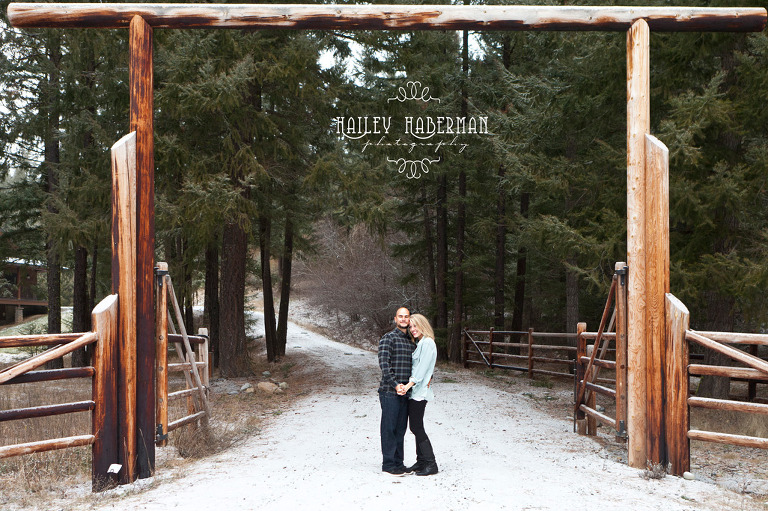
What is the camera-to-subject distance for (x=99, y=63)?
18.1 meters

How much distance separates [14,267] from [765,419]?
33.9 meters

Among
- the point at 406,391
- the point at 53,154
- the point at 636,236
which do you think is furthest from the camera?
the point at 53,154

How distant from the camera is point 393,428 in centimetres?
623

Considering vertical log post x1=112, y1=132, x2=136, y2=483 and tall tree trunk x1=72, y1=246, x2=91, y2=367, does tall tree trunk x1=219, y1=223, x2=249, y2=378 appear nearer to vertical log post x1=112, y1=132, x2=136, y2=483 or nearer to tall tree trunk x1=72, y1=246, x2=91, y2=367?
tall tree trunk x1=72, y1=246, x2=91, y2=367

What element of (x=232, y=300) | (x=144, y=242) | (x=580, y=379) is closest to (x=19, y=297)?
(x=232, y=300)

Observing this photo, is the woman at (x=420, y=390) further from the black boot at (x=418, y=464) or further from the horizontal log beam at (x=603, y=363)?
the horizontal log beam at (x=603, y=363)

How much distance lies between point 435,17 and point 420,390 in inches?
143

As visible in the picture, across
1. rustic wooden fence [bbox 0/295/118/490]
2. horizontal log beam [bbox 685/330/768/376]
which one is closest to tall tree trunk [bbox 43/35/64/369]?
rustic wooden fence [bbox 0/295/118/490]

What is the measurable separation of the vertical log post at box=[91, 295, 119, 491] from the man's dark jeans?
2.39 m

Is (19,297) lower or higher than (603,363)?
lower

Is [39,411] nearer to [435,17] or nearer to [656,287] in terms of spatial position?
[435,17]

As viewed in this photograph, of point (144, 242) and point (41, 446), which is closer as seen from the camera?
point (41, 446)

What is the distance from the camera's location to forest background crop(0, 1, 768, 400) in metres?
10.6

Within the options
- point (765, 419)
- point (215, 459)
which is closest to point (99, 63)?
point (215, 459)
